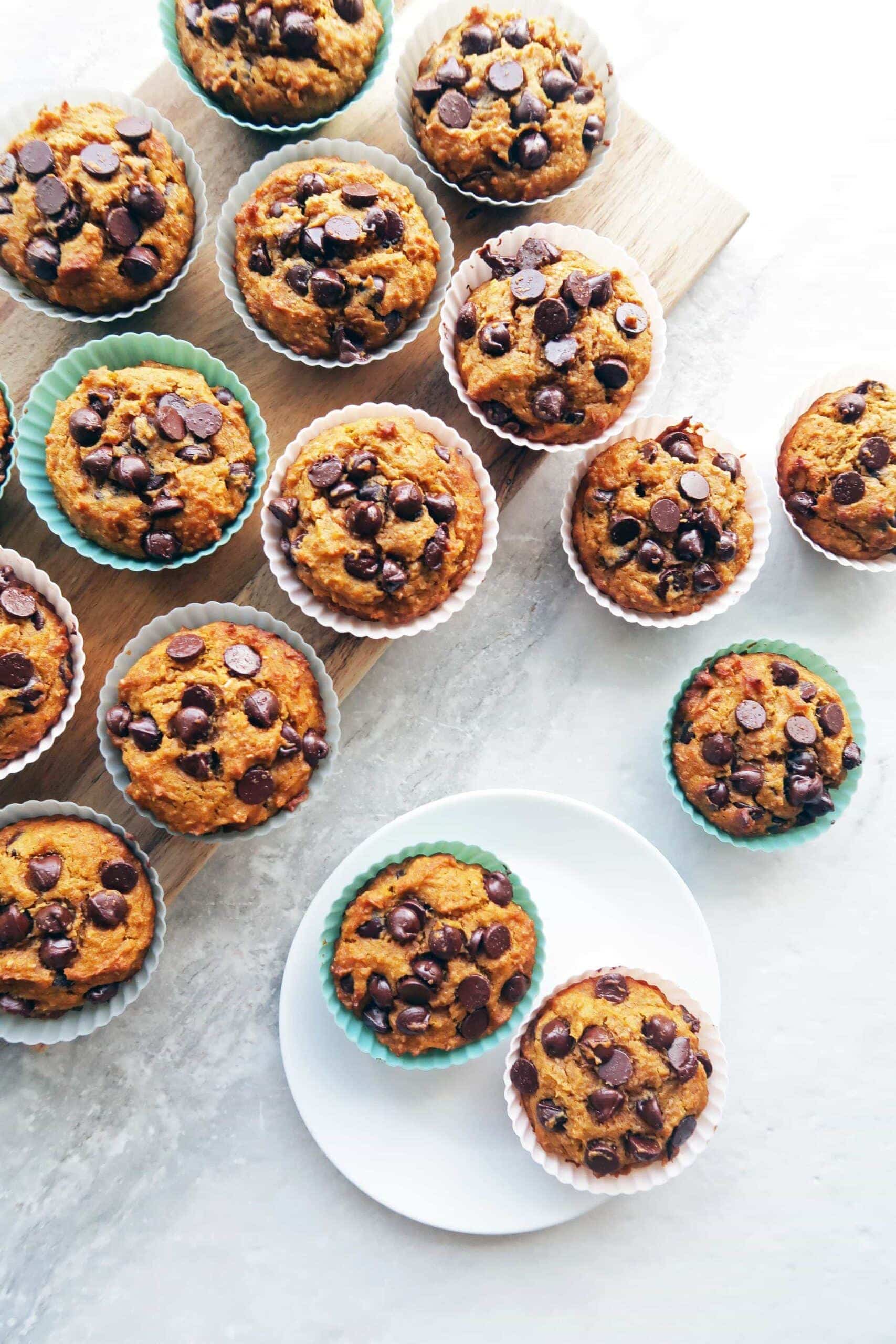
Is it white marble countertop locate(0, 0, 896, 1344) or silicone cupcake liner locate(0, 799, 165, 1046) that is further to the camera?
white marble countertop locate(0, 0, 896, 1344)

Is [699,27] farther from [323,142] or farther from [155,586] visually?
[155,586]

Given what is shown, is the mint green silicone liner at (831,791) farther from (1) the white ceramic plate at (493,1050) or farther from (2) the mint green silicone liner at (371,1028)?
(2) the mint green silicone liner at (371,1028)

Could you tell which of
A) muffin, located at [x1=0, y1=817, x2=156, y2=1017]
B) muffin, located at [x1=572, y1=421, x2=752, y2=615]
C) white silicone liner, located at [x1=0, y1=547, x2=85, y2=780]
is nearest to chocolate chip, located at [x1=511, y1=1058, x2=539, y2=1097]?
muffin, located at [x1=0, y1=817, x2=156, y2=1017]

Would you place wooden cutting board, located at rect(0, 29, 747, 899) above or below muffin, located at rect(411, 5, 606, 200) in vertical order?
below

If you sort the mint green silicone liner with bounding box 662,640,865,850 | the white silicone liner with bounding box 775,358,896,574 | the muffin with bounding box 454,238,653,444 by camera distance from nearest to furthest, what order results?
the muffin with bounding box 454,238,653,444
the mint green silicone liner with bounding box 662,640,865,850
the white silicone liner with bounding box 775,358,896,574

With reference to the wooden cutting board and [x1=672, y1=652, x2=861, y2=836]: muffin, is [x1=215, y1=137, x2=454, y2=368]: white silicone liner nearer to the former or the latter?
the wooden cutting board
